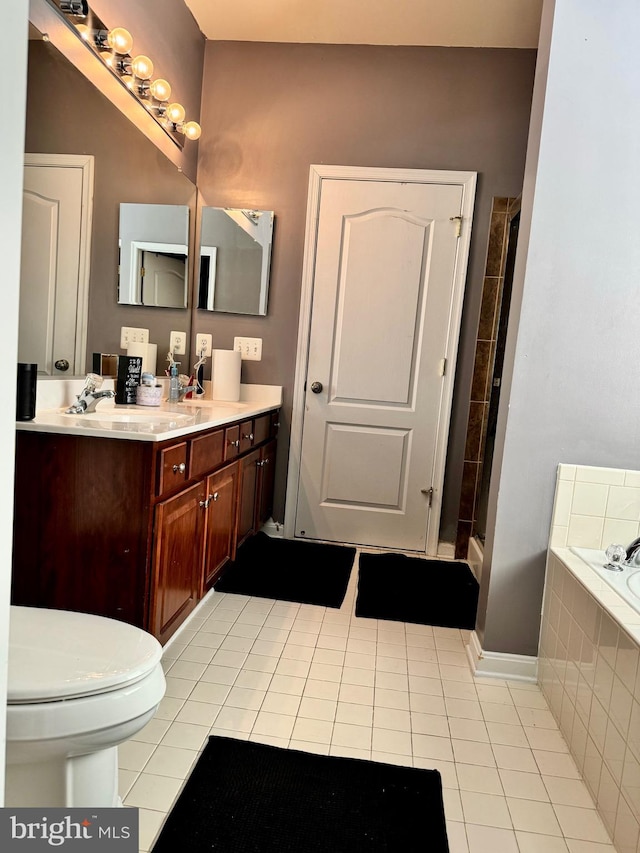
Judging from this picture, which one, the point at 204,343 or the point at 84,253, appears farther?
the point at 204,343

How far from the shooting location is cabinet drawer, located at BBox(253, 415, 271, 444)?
9.52ft

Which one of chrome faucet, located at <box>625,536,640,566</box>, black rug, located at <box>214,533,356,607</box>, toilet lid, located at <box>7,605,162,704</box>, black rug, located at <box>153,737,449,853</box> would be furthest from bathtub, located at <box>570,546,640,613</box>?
toilet lid, located at <box>7,605,162,704</box>

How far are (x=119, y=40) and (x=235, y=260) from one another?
4.16 ft

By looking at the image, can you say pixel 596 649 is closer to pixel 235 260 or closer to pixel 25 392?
pixel 25 392

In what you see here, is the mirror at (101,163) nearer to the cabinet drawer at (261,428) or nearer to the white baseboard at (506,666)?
the cabinet drawer at (261,428)

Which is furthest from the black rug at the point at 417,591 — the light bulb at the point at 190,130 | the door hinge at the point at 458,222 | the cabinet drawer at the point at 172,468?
the light bulb at the point at 190,130

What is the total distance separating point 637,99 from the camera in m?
1.92

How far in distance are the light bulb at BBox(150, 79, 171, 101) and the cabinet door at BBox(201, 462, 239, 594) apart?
1625 millimetres

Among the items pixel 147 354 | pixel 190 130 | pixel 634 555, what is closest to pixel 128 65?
pixel 190 130

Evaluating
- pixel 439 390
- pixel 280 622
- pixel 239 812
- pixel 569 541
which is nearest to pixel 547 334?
pixel 569 541

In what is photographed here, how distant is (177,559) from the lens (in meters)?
1.95

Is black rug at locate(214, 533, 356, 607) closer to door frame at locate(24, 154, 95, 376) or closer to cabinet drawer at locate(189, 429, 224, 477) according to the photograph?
cabinet drawer at locate(189, 429, 224, 477)

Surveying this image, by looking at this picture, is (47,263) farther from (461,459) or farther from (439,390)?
(461,459)

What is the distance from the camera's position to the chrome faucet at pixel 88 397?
6.61ft
